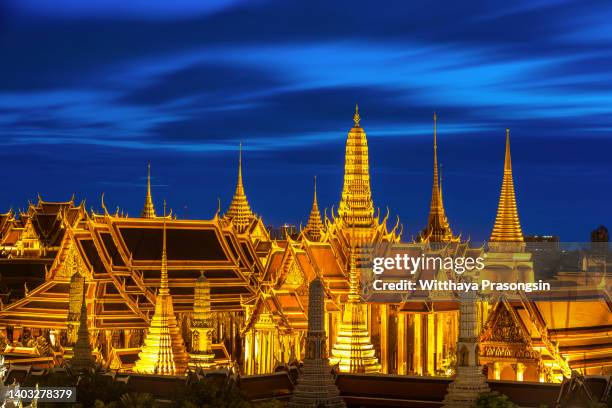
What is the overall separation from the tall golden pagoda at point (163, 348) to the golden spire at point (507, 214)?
15717 millimetres

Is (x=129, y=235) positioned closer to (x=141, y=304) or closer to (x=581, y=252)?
(x=141, y=304)

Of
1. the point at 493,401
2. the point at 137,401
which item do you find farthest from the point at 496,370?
the point at 137,401

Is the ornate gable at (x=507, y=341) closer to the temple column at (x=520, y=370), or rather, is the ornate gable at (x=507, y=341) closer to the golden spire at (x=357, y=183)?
the temple column at (x=520, y=370)

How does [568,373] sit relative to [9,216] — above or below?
below

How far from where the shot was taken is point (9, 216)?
8494cm

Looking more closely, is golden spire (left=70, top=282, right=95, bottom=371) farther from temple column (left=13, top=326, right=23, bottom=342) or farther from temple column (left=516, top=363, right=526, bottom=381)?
temple column (left=13, top=326, right=23, bottom=342)

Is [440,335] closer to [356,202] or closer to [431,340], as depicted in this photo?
[431,340]

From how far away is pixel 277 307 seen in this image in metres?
53.7

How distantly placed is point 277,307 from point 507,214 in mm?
11186

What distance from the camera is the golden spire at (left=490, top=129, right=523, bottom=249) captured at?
60.9 m

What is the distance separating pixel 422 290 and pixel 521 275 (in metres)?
5.52

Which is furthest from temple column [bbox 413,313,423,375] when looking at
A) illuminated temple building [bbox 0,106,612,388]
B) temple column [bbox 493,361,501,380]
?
temple column [bbox 493,361,501,380]

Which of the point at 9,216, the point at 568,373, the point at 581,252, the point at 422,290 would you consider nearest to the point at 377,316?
the point at 422,290

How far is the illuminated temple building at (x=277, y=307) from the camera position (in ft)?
156
